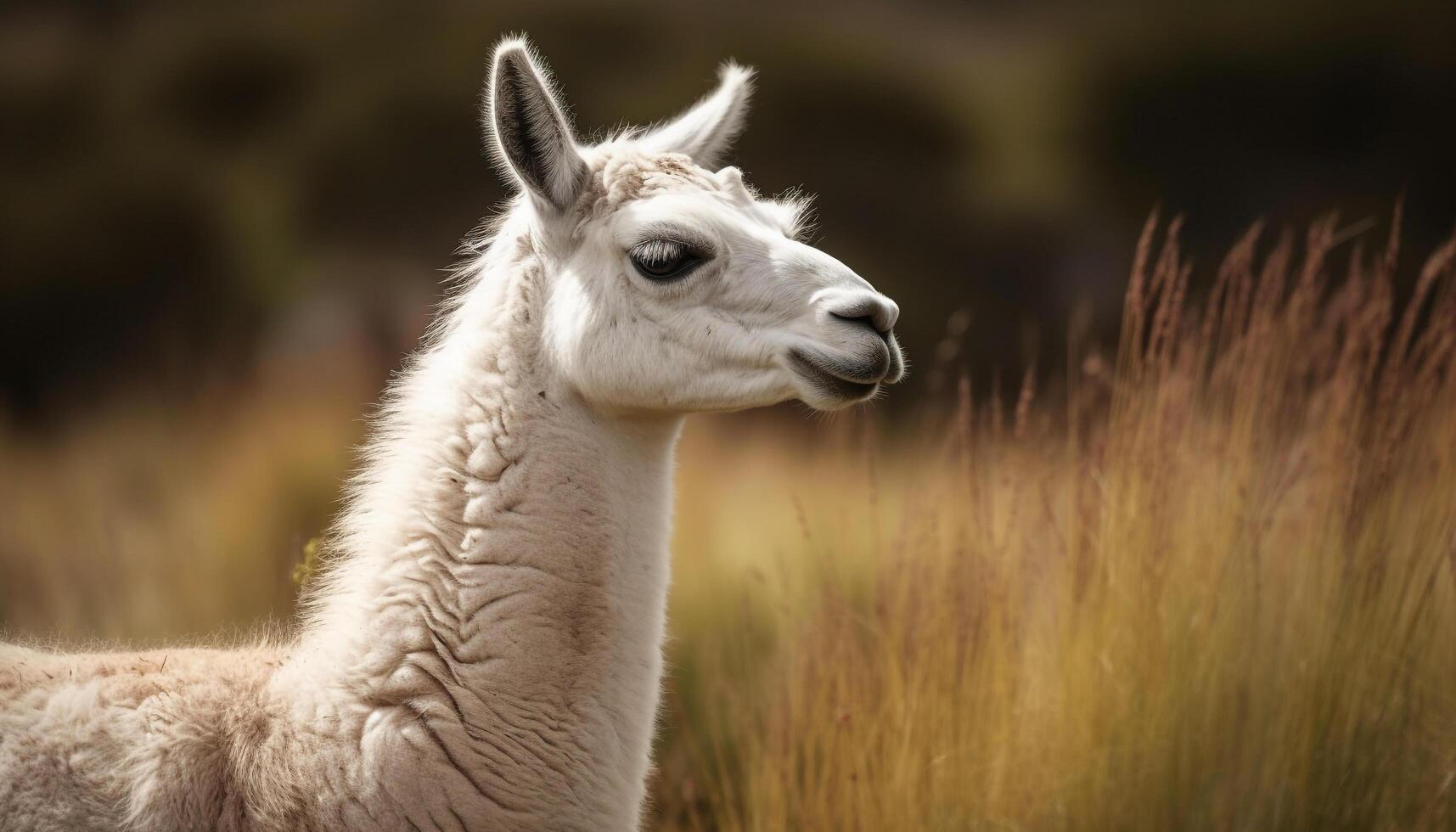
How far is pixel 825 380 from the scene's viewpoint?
2.10 metres

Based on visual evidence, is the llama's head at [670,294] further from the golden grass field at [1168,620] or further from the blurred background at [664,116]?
the blurred background at [664,116]

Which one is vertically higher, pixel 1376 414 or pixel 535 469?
pixel 1376 414

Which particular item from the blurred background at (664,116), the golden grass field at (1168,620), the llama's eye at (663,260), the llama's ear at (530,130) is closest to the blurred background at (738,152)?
the blurred background at (664,116)

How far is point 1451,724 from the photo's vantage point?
309cm

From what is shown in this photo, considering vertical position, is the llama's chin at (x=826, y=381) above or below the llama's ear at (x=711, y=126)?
below

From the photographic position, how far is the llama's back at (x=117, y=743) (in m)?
1.83

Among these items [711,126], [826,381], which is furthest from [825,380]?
[711,126]

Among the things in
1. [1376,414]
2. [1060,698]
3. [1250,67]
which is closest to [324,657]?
[1060,698]

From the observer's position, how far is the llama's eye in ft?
7.09

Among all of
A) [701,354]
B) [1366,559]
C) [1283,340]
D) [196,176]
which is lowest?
[1366,559]

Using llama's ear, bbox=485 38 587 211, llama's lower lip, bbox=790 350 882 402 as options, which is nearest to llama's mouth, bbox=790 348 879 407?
llama's lower lip, bbox=790 350 882 402

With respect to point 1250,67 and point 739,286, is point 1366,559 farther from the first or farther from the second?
point 1250,67

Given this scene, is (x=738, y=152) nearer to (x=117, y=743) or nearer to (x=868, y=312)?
(x=868, y=312)

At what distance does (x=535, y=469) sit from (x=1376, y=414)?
2.29 m
